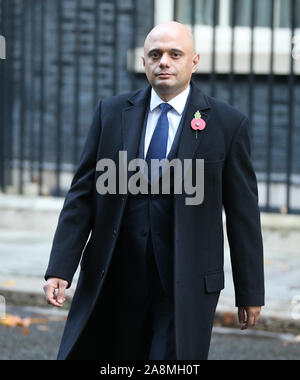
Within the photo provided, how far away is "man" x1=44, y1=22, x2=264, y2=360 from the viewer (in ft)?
13.1

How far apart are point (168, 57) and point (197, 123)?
0.30m

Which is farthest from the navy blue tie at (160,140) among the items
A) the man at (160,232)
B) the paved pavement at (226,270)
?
the paved pavement at (226,270)

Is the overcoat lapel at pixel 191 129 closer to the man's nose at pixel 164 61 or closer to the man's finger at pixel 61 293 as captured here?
the man's nose at pixel 164 61

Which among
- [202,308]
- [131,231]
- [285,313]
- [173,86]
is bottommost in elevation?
[285,313]

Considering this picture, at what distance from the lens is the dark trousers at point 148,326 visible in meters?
4.02

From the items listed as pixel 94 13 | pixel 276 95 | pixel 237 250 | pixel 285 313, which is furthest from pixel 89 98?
pixel 237 250

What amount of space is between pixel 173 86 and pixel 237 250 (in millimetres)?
721

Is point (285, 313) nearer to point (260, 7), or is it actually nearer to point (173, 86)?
point (173, 86)

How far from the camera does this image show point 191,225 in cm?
400

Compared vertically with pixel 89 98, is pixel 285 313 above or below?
below

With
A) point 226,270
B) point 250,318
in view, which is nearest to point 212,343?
point 226,270

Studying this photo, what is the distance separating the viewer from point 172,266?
13.1ft

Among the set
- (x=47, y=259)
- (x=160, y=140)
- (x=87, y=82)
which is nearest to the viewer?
(x=160, y=140)

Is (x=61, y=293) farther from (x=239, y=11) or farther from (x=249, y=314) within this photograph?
(x=239, y=11)
